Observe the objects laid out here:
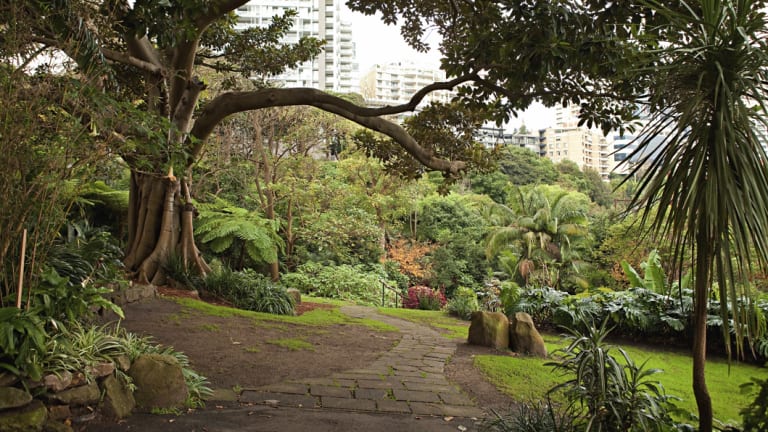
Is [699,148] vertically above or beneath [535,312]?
above

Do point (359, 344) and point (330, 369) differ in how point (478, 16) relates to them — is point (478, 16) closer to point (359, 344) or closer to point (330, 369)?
point (330, 369)

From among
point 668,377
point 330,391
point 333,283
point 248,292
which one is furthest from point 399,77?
point 330,391

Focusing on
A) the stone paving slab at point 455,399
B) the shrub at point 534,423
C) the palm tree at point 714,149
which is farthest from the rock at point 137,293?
the palm tree at point 714,149

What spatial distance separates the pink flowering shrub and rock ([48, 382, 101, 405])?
13.7 meters

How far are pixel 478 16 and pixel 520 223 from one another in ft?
59.0

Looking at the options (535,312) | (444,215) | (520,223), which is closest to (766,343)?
(535,312)

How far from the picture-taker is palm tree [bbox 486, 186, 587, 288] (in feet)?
72.9

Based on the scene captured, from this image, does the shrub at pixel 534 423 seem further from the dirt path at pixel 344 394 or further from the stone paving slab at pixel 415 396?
the stone paving slab at pixel 415 396

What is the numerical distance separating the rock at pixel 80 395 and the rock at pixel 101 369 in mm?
87

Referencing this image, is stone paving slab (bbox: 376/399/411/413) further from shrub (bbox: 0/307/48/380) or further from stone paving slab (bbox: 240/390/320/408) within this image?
shrub (bbox: 0/307/48/380)

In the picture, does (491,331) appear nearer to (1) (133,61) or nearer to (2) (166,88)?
(2) (166,88)

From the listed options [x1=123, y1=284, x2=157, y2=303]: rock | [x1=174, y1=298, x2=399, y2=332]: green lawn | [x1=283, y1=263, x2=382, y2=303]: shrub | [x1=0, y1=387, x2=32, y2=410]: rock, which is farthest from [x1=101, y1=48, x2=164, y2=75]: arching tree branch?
[x1=283, y1=263, x2=382, y2=303]: shrub

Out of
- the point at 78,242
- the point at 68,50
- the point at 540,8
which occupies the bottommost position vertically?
the point at 78,242

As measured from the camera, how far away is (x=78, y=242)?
5.97m
